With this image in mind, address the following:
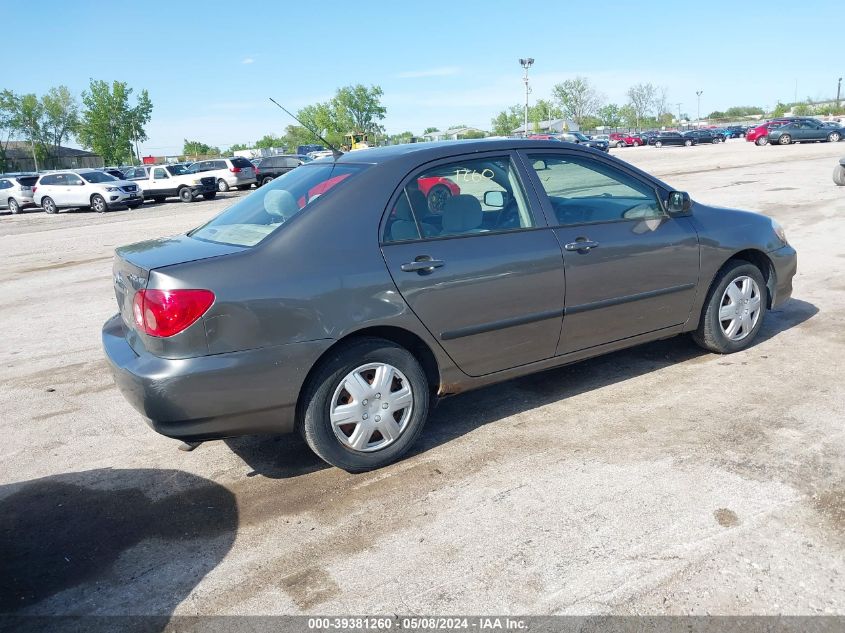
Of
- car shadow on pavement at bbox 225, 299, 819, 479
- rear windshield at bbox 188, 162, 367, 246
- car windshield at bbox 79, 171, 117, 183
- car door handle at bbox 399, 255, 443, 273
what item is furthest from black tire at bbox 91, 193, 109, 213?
car door handle at bbox 399, 255, 443, 273

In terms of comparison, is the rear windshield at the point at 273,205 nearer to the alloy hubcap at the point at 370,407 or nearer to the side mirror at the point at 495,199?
the side mirror at the point at 495,199

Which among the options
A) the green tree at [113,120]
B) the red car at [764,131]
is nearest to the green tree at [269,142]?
the green tree at [113,120]

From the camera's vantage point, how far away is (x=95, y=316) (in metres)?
8.05

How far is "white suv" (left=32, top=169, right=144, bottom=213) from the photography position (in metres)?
28.9

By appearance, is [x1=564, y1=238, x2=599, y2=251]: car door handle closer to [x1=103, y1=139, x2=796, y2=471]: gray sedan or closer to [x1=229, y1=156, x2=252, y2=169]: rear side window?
[x1=103, y1=139, x2=796, y2=471]: gray sedan

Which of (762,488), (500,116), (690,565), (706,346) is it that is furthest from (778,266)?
(500,116)

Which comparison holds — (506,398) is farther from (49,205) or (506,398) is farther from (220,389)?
(49,205)

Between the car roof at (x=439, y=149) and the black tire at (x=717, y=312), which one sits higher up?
the car roof at (x=439, y=149)

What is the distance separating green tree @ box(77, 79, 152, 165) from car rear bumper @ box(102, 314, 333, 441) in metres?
85.5

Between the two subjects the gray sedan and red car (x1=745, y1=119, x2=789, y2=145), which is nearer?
the gray sedan

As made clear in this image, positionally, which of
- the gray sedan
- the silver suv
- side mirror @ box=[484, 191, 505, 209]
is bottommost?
the gray sedan

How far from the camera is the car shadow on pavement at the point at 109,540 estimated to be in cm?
292

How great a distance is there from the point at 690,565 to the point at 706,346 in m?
2.73

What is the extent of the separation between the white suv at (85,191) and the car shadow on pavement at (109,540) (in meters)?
27.6
